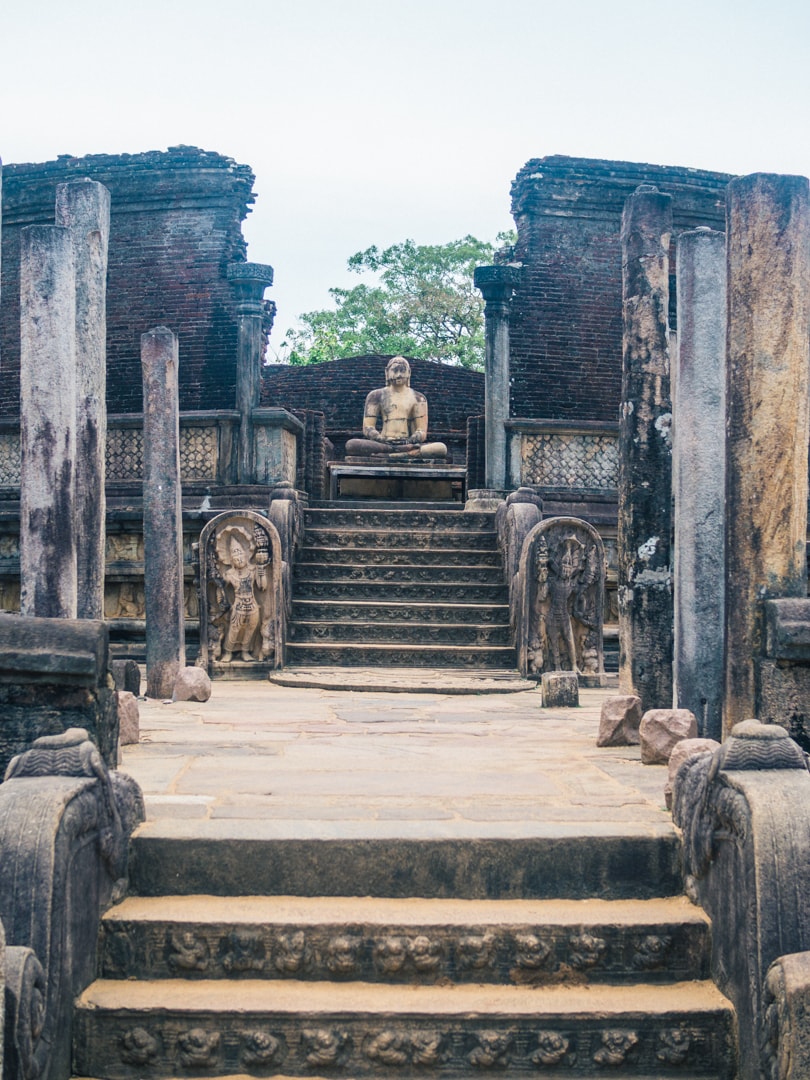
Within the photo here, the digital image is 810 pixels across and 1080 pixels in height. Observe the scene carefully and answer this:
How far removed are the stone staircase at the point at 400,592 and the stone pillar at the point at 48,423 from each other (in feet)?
12.7

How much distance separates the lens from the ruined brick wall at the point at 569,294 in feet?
57.9

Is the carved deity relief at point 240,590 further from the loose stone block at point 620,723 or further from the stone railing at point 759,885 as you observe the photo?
the stone railing at point 759,885

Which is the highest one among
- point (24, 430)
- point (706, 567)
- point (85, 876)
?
point (24, 430)

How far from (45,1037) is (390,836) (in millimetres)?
1154

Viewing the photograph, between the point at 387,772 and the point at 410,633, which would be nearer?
the point at 387,772

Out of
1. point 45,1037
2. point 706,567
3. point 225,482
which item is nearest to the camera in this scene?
point 45,1037

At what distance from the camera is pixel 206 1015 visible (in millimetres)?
3213

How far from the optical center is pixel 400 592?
10516mm

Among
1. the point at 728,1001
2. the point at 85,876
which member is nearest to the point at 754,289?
the point at 728,1001

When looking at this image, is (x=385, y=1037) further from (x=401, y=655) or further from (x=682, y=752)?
(x=401, y=655)

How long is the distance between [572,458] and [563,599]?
13.3ft

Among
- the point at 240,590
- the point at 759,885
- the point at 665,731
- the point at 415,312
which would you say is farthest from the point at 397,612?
the point at 415,312

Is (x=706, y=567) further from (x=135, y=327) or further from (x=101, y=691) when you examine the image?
(x=135, y=327)

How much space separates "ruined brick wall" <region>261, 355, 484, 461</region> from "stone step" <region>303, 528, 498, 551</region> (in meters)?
9.90
